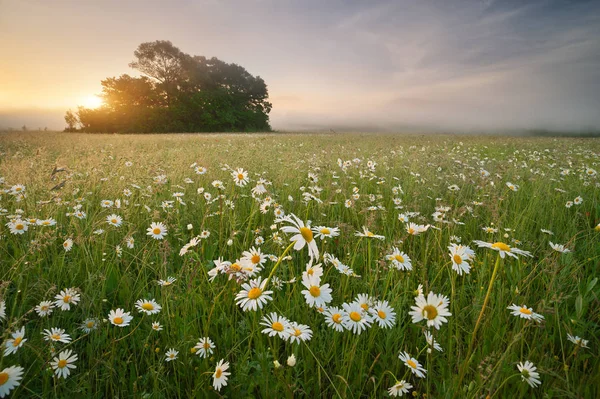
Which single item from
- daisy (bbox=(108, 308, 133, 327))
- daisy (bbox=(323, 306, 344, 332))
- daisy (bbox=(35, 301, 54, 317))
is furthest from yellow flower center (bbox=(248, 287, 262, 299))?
daisy (bbox=(35, 301, 54, 317))

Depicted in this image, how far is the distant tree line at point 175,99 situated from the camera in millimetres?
33906

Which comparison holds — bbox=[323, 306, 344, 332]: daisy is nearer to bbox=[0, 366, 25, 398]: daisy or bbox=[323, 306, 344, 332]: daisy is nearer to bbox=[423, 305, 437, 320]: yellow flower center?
bbox=[423, 305, 437, 320]: yellow flower center

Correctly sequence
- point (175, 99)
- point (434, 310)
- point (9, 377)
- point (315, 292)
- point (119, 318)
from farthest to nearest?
point (175, 99), point (119, 318), point (315, 292), point (434, 310), point (9, 377)

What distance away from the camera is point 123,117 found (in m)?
33.9

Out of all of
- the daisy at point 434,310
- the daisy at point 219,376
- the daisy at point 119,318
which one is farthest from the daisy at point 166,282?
the daisy at point 434,310

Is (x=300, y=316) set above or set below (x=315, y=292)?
below

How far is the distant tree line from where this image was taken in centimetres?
3391

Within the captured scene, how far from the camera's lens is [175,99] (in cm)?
3741

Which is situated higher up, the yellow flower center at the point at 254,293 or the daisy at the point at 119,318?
the yellow flower center at the point at 254,293

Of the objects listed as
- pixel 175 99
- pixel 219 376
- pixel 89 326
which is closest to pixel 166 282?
pixel 89 326

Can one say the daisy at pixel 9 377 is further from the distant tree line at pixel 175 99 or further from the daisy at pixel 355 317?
the distant tree line at pixel 175 99

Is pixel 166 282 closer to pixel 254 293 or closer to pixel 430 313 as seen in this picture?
pixel 254 293

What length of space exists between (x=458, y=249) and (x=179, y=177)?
387 centimetres

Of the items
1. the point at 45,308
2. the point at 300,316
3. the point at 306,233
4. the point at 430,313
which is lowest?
the point at 300,316
